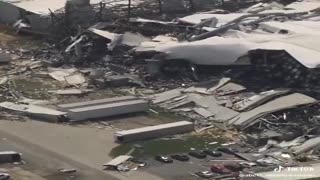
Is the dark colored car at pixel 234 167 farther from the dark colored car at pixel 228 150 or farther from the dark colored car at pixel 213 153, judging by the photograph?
the dark colored car at pixel 228 150

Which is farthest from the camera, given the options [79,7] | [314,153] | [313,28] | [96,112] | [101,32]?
[79,7]

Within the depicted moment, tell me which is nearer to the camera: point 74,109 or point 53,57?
point 74,109

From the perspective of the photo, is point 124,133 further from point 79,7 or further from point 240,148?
point 79,7

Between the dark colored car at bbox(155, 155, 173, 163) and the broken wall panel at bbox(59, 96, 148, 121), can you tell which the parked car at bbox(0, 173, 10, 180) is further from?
the broken wall panel at bbox(59, 96, 148, 121)

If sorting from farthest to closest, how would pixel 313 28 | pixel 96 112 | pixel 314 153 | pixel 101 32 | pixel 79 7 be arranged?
pixel 79 7
pixel 101 32
pixel 313 28
pixel 96 112
pixel 314 153

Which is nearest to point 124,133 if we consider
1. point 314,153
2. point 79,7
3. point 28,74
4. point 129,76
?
point 314,153

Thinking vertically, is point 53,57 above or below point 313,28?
below

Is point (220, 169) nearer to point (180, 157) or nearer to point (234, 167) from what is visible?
point (234, 167)

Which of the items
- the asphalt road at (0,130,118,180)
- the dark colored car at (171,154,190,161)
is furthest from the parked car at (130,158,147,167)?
the asphalt road at (0,130,118,180)

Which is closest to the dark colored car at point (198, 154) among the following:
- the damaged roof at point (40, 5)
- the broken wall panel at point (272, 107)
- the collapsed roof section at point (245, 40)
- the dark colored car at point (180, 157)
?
the dark colored car at point (180, 157)
